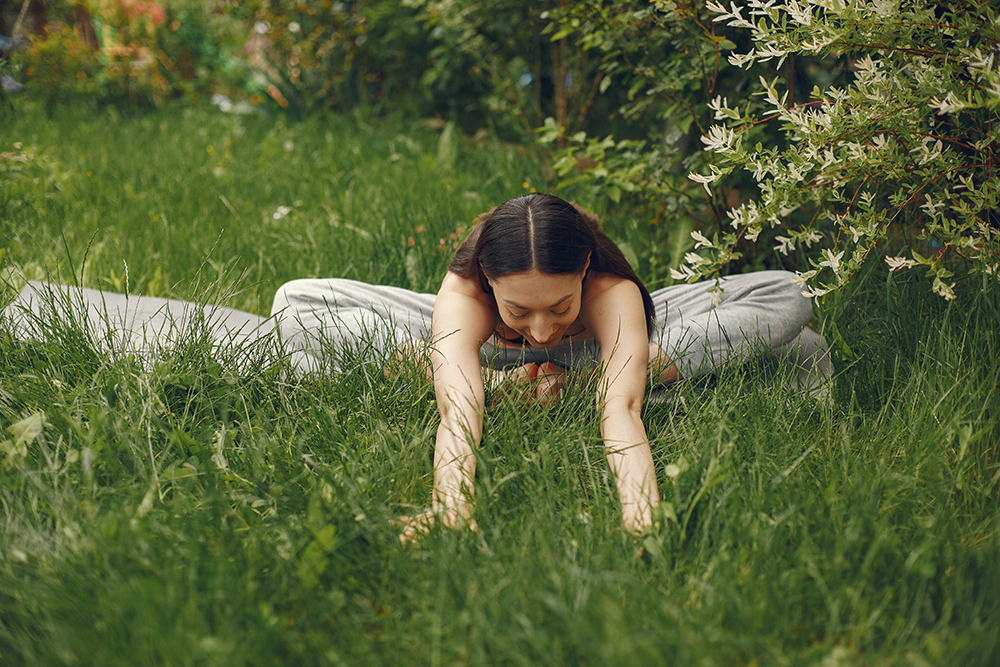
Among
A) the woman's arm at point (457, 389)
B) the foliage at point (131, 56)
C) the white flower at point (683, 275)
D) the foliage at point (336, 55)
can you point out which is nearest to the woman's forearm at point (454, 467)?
the woman's arm at point (457, 389)

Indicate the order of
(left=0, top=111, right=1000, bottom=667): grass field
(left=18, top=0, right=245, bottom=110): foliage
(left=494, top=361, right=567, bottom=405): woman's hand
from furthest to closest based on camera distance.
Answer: (left=18, top=0, right=245, bottom=110): foliage < (left=494, top=361, right=567, bottom=405): woman's hand < (left=0, top=111, right=1000, bottom=667): grass field

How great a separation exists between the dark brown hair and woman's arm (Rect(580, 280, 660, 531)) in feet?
0.50

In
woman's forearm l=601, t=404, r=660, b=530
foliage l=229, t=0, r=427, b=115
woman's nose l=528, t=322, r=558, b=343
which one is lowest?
woman's forearm l=601, t=404, r=660, b=530

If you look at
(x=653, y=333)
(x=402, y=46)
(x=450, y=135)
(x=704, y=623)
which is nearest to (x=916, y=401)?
(x=653, y=333)

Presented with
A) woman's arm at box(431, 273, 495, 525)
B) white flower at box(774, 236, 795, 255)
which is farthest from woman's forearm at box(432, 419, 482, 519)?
white flower at box(774, 236, 795, 255)

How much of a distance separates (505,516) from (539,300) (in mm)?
660

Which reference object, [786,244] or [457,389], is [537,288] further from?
[786,244]

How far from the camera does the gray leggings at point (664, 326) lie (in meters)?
2.42

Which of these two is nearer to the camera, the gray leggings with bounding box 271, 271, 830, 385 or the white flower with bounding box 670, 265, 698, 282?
the white flower with bounding box 670, 265, 698, 282

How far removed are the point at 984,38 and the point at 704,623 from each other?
1751 mm

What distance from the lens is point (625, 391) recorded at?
2102mm

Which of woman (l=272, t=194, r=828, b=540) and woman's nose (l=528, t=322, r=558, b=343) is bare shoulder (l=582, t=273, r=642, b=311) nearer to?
woman (l=272, t=194, r=828, b=540)

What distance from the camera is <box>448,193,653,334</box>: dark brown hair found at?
2.12m

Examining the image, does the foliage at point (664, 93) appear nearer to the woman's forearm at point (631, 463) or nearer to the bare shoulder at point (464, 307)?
the bare shoulder at point (464, 307)
